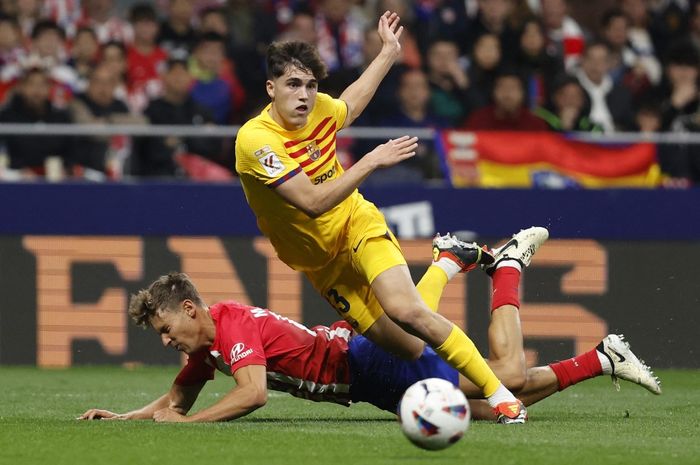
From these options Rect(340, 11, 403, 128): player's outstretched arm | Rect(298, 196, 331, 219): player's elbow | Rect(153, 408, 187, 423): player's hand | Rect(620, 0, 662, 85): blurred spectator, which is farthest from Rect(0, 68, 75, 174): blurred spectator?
Rect(620, 0, 662, 85): blurred spectator

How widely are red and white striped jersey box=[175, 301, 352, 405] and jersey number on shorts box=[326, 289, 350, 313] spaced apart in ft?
0.58

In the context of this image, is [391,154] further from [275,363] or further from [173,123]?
[173,123]

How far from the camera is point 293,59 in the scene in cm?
867

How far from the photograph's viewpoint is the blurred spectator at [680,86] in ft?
49.6

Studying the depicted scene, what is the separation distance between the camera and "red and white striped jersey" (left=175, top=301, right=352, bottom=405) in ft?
27.6

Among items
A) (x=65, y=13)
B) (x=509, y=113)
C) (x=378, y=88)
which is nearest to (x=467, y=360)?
(x=509, y=113)

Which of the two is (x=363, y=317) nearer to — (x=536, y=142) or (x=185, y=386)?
(x=185, y=386)

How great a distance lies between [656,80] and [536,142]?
3.26 metres

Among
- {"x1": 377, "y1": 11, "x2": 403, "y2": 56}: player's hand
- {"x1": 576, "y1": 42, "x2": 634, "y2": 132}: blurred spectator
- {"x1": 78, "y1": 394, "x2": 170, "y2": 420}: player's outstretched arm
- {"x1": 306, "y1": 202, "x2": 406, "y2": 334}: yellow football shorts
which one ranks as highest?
{"x1": 377, "y1": 11, "x2": 403, "y2": 56}: player's hand

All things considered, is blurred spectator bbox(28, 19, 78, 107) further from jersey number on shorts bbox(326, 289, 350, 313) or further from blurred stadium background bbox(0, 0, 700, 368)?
jersey number on shorts bbox(326, 289, 350, 313)

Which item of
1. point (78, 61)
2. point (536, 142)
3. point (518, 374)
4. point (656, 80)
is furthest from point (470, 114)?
point (518, 374)

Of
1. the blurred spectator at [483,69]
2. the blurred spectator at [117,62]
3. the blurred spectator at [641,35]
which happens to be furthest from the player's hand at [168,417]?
the blurred spectator at [641,35]

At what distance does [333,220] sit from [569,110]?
6946 mm

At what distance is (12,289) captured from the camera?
13.3m
